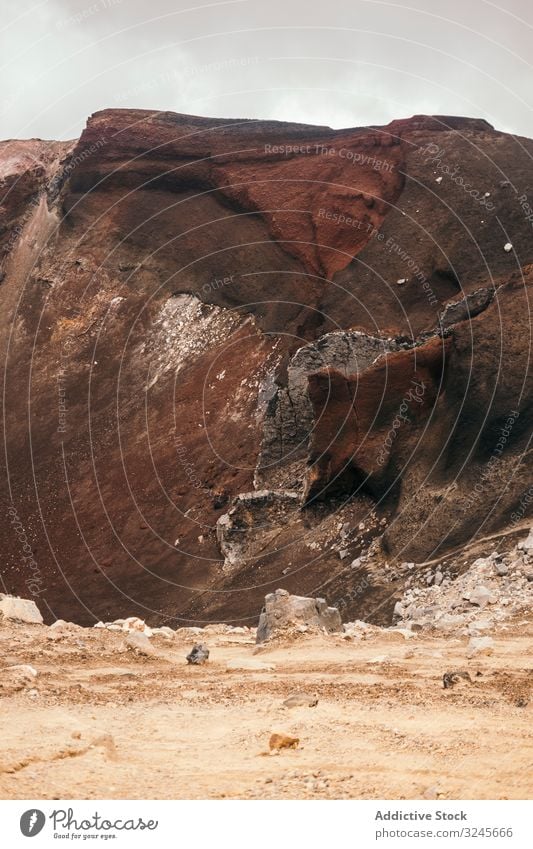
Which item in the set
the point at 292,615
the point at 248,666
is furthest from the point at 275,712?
the point at 292,615

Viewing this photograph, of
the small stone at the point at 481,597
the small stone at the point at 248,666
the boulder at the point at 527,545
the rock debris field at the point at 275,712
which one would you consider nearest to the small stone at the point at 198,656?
the rock debris field at the point at 275,712

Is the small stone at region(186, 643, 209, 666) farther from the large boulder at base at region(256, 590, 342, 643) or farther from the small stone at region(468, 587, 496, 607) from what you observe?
the small stone at region(468, 587, 496, 607)

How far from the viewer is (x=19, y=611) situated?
2084 centimetres

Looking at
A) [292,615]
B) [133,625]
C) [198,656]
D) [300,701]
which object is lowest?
[300,701]

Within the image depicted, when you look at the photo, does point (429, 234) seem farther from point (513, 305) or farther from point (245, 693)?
point (245, 693)

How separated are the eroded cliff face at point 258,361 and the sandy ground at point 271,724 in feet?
34.8

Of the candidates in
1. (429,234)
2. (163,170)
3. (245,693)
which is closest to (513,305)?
(429,234)

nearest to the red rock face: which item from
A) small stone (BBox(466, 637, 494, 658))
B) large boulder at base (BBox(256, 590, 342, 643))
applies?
large boulder at base (BBox(256, 590, 342, 643))

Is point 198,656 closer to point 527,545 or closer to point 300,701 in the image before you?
point 300,701

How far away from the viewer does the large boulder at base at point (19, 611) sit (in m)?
20.3

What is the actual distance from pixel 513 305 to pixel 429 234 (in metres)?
9.52
